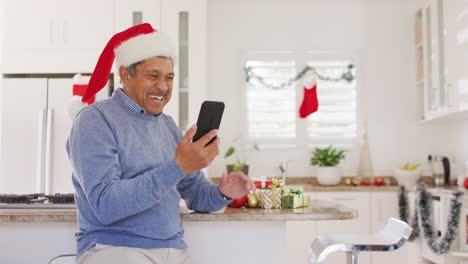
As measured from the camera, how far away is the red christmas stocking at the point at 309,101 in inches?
194

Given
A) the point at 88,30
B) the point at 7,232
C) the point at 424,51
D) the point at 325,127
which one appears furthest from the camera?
the point at 325,127

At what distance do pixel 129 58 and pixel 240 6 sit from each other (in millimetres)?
3516

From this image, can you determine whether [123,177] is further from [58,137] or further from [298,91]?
[298,91]

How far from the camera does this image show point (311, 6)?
Result: 515 cm

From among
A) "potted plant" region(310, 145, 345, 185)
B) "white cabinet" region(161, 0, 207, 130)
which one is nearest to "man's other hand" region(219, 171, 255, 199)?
"white cabinet" region(161, 0, 207, 130)

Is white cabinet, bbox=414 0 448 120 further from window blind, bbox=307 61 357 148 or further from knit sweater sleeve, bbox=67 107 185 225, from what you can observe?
knit sweater sleeve, bbox=67 107 185 225

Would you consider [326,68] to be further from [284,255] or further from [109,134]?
[109,134]

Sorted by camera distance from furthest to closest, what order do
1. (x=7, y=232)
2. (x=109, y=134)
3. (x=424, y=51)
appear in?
(x=424, y=51)
(x=7, y=232)
(x=109, y=134)

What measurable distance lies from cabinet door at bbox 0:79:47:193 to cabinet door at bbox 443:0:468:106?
2.92m

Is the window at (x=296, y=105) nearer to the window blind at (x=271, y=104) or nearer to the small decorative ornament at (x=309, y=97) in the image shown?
the window blind at (x=271, y=104)

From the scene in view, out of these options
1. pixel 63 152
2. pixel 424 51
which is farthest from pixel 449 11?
pixel 63 152

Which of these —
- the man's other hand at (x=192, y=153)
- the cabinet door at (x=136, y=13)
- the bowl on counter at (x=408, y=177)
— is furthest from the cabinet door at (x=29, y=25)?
the man's other hand at (x=192, y=153)

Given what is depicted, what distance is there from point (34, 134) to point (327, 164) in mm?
2357

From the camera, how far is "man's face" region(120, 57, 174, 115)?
1.71 metres
